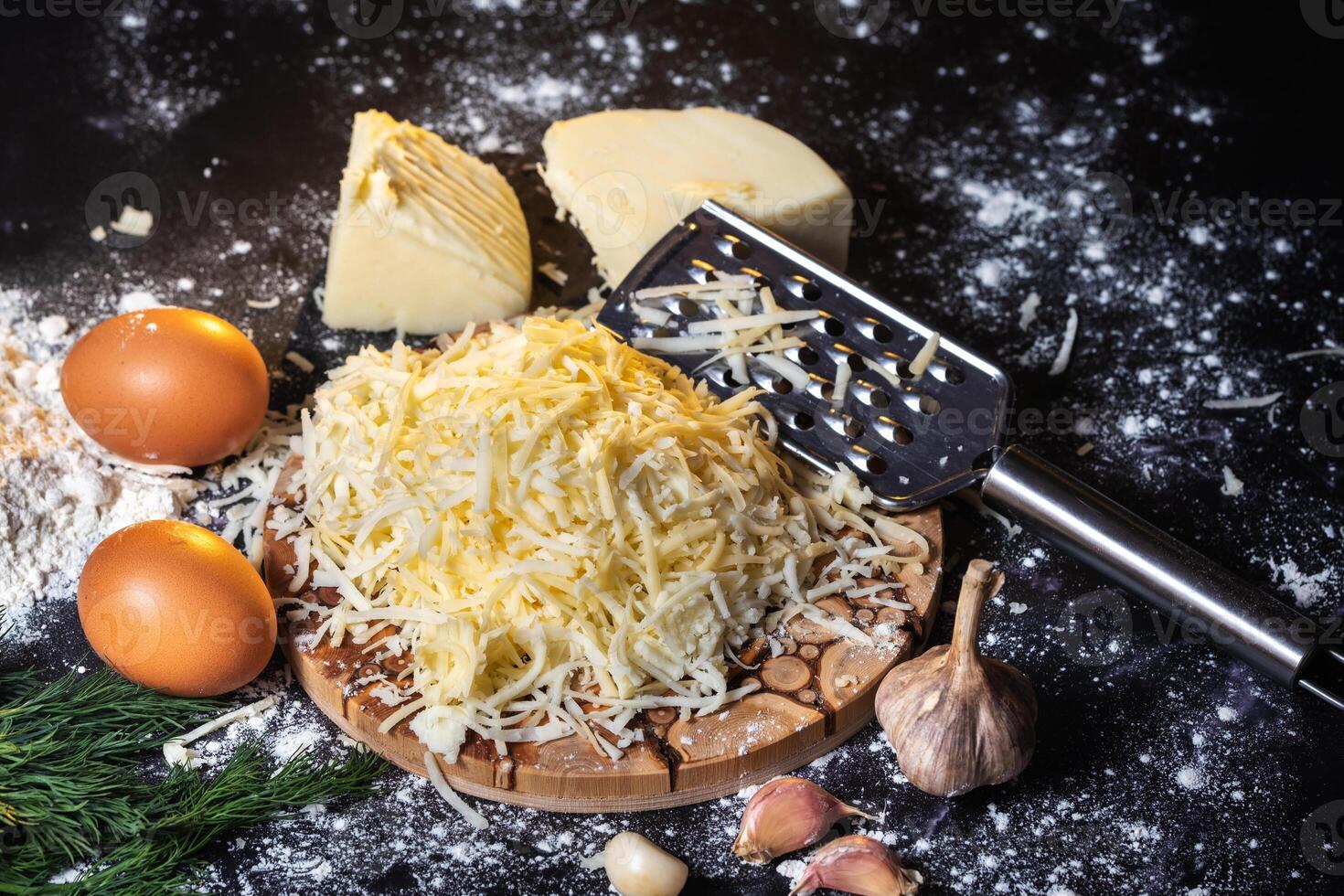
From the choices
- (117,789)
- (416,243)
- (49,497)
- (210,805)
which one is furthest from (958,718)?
(49,497)

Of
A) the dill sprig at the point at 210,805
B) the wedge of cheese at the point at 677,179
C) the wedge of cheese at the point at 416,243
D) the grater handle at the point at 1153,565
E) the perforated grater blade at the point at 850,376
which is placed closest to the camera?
the dill sprig at the point at 210,805

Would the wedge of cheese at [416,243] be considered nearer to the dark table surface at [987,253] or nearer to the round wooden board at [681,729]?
the dark table surface at [987,253]

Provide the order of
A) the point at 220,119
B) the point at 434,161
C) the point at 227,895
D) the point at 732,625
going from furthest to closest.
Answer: the point at 220,119, the point at 434,161, the point at 732,625, the point at 227,895

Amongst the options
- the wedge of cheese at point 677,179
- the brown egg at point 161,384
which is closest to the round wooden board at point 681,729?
the brown egg at point 161,384

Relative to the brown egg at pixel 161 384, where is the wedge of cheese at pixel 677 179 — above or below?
above

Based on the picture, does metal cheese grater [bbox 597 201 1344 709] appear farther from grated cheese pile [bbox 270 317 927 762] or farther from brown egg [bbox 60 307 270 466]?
brown egg [bbox 60 307 270 466]

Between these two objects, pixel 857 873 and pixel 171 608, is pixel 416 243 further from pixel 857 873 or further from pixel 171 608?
pixel 857 873

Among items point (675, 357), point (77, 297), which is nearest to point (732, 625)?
point (675, 357)

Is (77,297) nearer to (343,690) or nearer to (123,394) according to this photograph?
(123,394)
